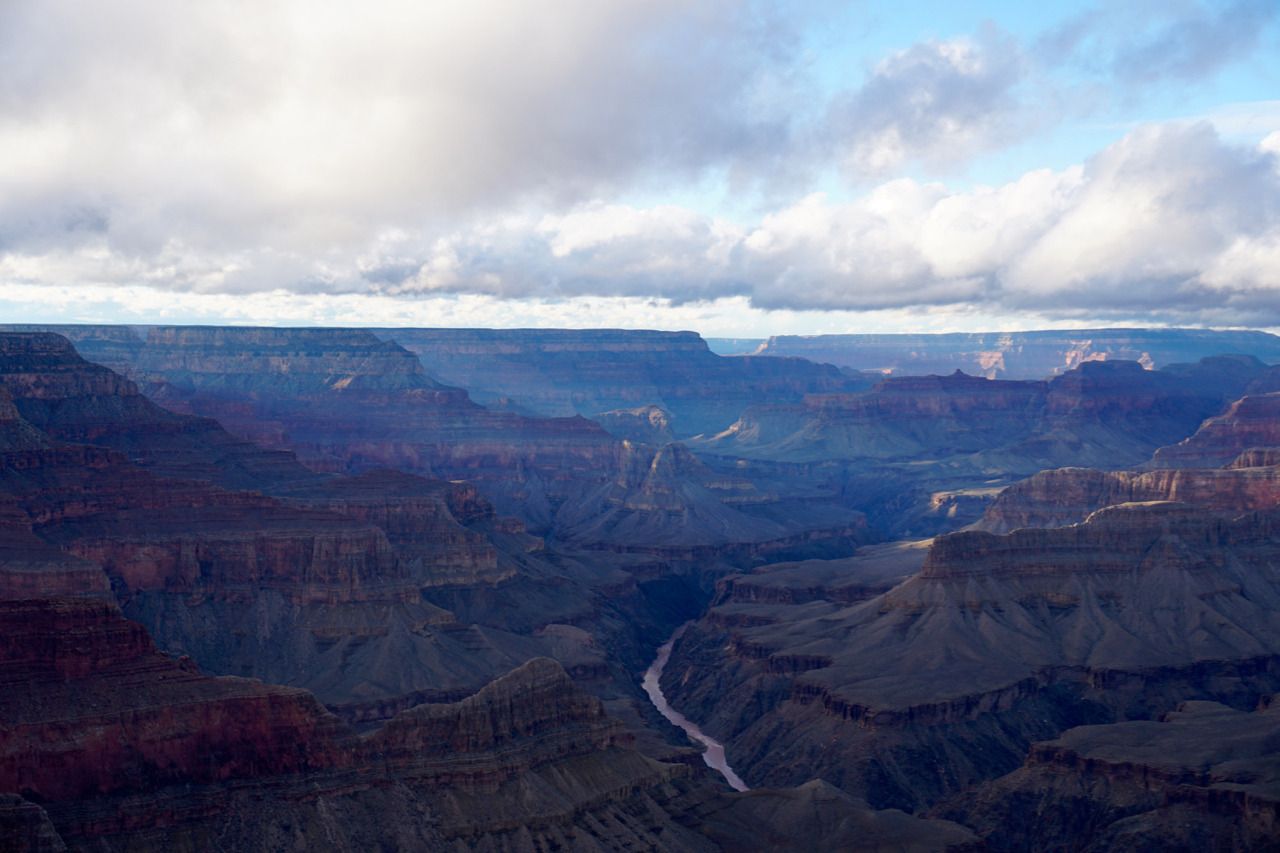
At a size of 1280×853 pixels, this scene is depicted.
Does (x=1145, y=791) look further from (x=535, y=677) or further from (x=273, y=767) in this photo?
(x=273, y=767)

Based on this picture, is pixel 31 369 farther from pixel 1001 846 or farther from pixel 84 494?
pixel 1001 846

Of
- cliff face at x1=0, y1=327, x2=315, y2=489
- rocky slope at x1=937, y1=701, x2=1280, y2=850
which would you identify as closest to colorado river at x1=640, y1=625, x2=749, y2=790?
rocky slope at x1=937, y1=701, x2=1280, y2=850

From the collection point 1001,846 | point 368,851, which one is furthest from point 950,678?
point 368,851

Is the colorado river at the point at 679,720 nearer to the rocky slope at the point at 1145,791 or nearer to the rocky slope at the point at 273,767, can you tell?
the rocky slope at the point at 1145,791

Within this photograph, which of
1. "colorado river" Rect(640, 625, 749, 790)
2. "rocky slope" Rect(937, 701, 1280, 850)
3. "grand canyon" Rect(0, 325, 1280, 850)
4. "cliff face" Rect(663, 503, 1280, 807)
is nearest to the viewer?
"grand canyon" Rect(0, 325, 1280, 850)

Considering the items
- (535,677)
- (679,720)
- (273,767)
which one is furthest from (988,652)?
(273,767)

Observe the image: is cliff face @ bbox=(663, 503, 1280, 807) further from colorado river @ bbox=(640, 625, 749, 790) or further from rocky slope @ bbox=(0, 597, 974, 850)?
rocky slope @ bbox=(0, 597, 974, 850)

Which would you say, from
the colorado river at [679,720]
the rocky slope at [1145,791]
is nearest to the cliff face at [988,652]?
the colorado river at [679,720]
